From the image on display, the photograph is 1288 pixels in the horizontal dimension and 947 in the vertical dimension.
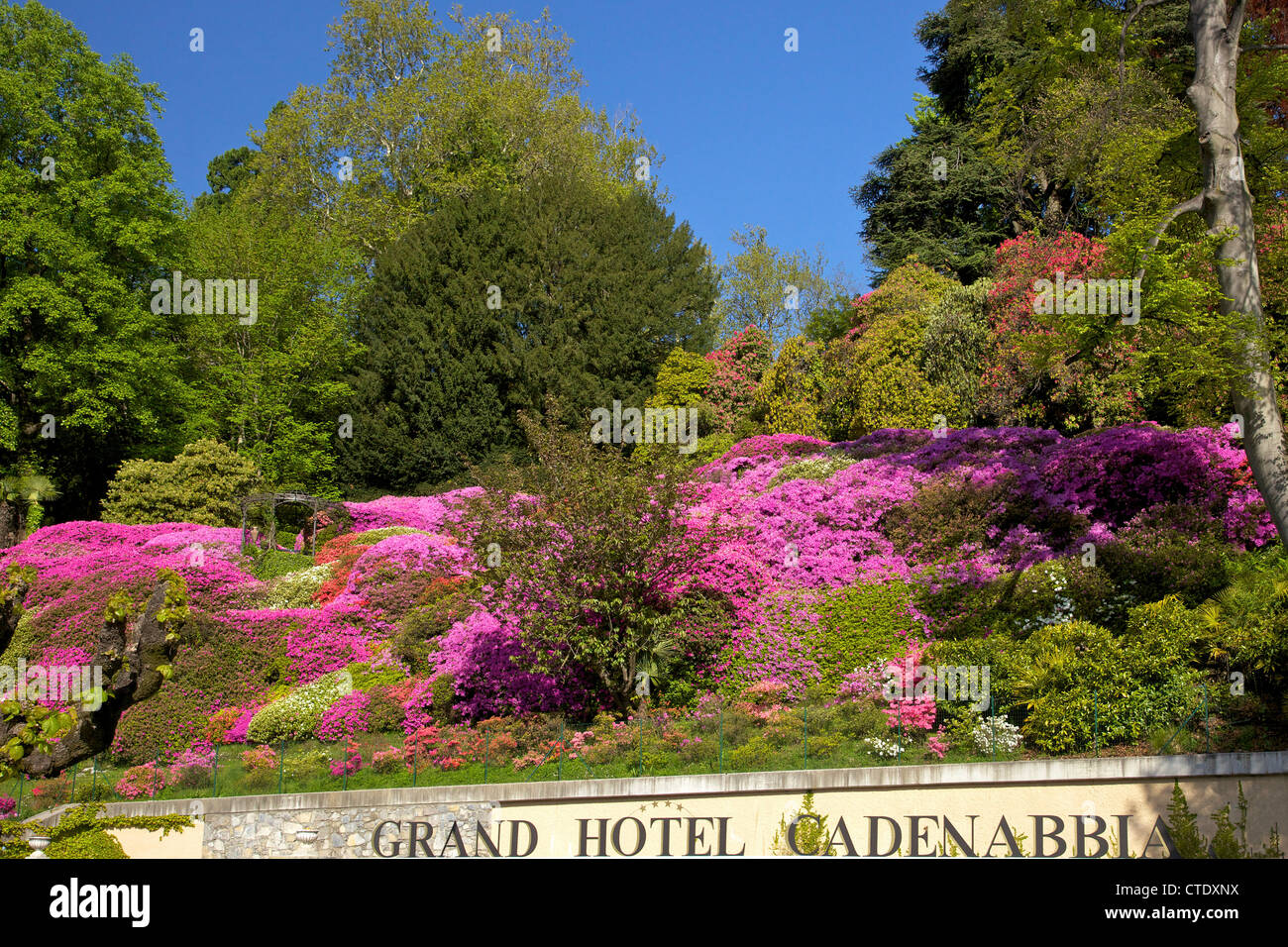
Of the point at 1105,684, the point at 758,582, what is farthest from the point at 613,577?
the point at 1105,684

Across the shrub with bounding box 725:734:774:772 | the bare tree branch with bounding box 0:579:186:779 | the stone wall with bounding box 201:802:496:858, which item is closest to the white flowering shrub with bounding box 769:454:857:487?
the shrub with bounding box 725:734:774:772

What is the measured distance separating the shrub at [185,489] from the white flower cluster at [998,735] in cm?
2176

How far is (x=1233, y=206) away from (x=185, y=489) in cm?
2485

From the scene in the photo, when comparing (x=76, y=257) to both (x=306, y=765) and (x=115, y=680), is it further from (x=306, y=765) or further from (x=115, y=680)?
(x=115, y=680)

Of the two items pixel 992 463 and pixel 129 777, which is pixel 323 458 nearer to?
pixel 129 777

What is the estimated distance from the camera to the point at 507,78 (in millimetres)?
45781

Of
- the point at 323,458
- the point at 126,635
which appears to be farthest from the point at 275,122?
the point at 126,635

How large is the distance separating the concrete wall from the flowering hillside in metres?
3.10

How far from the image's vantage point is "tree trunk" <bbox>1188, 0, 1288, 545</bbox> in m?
15.5

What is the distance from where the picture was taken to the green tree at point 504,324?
3584 cm

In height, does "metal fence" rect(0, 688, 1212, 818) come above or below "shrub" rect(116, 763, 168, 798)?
above

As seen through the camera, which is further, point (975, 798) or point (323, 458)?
point (323, 458)

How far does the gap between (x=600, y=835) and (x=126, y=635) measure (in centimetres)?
612

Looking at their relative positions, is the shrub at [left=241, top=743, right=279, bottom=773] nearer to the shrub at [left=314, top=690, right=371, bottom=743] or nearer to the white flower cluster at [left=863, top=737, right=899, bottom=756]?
the shrub at [left=314, top=690, right=371, bottom=743]
